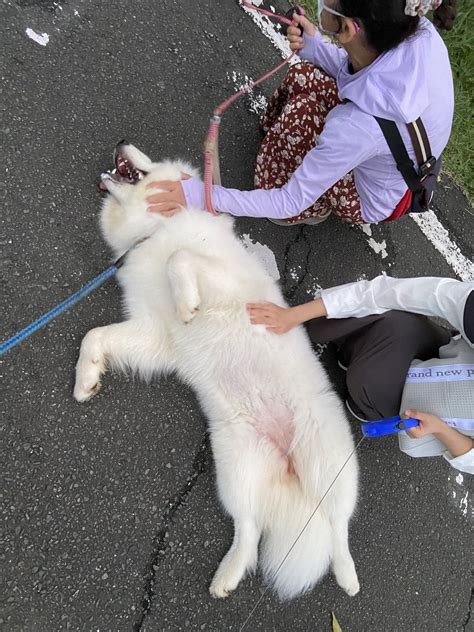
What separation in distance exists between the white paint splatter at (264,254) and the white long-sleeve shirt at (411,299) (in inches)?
22.4

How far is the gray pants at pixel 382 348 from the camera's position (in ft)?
7.27

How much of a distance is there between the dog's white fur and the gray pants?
Answer: 0.19 m

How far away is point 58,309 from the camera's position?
1.94 metres

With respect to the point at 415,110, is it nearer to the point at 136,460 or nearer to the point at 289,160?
the point at 289,160

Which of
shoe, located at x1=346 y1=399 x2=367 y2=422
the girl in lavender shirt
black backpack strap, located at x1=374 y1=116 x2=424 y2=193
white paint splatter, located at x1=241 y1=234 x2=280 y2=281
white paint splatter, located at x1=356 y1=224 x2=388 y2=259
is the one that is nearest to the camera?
the girl in lavender shirt

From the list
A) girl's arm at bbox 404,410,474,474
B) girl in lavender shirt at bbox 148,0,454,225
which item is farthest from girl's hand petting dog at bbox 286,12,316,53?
girl's arm at bbox 404,410,474,474

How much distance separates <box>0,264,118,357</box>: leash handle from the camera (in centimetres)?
185

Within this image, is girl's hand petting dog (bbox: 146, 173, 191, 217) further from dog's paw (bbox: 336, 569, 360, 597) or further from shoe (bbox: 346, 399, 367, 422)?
dog's paw (bbox: 336, 569, 360, 597)

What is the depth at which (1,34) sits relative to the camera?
7.29 feet

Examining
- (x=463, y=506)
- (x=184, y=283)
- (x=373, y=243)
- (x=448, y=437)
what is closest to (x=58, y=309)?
(x=184, y=283)

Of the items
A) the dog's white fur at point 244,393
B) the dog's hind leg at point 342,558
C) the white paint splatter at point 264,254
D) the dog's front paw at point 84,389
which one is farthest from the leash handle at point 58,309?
the dog's hind leg at point 342,558

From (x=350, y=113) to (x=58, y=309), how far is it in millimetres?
1417

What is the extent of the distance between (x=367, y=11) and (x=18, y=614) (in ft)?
8.19

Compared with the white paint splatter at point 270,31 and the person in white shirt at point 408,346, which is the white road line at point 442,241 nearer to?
the white paint splatter at point 270,31
